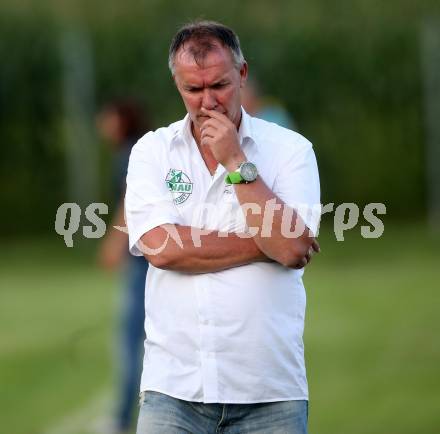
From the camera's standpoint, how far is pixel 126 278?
29.6ft

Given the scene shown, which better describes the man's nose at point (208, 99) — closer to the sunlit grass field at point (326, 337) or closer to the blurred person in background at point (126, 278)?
the blurred person in background at point (126, 278)

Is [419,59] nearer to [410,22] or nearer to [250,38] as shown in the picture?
[410,22]

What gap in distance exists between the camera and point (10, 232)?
838 inches

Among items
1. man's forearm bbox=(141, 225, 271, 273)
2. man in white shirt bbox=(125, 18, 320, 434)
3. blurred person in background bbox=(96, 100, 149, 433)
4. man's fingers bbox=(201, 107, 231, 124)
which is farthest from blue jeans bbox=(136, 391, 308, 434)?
Result: blurred person in background bbox=(96, 100, 149, 433)

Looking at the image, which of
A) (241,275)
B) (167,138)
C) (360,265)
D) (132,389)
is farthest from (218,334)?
(360,265)

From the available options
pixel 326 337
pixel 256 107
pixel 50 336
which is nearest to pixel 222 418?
pixel 256 107

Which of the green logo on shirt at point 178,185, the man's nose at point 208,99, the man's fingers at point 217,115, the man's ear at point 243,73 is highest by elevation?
the man's ear at point 243,73

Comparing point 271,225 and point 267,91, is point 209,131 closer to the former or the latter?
point 271,225

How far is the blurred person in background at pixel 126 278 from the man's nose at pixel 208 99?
4.23 meters

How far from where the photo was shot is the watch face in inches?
172

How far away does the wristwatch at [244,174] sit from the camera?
4379 mm

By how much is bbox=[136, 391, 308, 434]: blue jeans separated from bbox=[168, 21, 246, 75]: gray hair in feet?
3.86

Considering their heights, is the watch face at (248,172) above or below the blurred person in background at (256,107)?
below

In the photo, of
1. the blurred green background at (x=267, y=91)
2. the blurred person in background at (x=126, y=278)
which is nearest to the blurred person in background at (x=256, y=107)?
the blurred person in background at (x=126, y=278)
